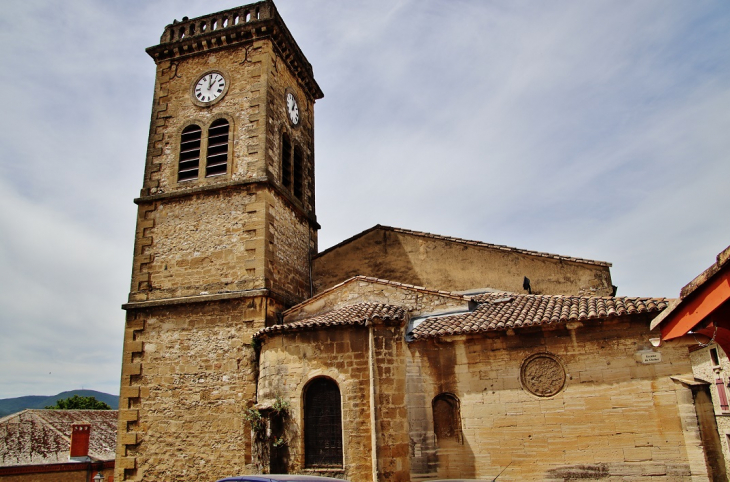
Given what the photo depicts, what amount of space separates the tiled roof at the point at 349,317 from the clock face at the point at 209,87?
753 centimetres

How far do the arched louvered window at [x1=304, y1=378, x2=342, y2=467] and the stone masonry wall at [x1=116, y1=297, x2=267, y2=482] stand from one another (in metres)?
1.62

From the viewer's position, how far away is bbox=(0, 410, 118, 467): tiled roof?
2275 cm

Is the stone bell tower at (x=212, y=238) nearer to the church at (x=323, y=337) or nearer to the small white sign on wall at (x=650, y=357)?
the church at (x=323, y=337)

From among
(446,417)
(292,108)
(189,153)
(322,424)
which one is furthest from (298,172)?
(446,417)

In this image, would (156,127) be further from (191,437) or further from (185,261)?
(191,437)

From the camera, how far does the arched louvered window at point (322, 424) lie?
36.1 ft

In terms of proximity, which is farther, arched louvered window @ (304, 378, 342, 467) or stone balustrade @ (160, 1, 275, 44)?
stone balustrade @ (160, 1, 275, 44)

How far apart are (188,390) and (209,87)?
8.73m

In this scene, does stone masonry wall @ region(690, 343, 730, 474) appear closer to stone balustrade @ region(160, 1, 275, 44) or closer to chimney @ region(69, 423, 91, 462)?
stone balustrade @ region(160, 1, 275, 44)

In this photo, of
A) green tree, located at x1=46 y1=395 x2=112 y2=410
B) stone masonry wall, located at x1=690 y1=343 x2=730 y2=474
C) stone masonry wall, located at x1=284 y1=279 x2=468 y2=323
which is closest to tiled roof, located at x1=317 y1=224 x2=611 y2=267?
stone masonry wall, located at x1=284 y1=279 x2=468 y2=323

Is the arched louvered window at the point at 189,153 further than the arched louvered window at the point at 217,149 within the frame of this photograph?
Yes

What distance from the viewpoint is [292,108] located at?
689 inches

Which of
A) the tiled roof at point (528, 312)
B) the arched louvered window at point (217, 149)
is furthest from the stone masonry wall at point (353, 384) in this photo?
the arched louvered window at point (217, 149)

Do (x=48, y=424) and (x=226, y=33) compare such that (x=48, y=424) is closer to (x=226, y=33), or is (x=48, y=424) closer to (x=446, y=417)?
(x=226, y=33)
